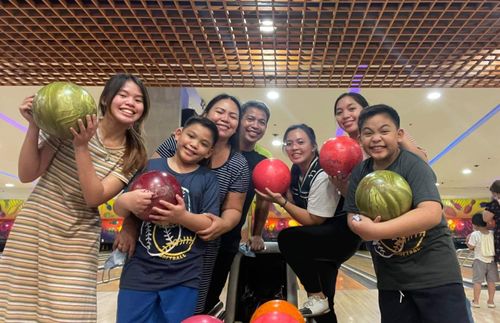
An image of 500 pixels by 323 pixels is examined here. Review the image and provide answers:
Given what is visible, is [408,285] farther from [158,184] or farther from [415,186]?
[158,184]

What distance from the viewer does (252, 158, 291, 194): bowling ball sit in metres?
1.88

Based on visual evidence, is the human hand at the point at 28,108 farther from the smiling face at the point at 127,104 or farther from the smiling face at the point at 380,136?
the smiling face at the point at 380,136

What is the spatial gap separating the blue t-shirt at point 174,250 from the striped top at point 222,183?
179mm

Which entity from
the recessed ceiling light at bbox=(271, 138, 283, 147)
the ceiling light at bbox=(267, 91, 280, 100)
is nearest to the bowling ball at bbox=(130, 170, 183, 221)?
the ceiling light at bbox=(267, 91, 280, 100)

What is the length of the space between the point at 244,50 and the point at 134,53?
2.52 feet

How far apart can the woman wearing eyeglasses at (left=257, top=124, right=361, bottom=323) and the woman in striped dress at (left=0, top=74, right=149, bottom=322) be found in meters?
0.77

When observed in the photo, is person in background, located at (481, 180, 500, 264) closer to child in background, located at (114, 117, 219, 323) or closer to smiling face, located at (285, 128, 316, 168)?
smiling face, located at (285, 128, 316, 168)

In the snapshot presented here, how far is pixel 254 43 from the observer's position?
2605 millimetres

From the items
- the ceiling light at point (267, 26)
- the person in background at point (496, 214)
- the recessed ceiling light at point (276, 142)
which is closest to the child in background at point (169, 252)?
the ceiling light at point (267, 26)

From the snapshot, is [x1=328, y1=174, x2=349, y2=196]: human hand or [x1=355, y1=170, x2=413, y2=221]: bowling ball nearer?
[x1=355, y1=170, x2=413, y2=221]: bowling ball

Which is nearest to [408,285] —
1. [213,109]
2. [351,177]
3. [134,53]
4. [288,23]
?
[351,177]

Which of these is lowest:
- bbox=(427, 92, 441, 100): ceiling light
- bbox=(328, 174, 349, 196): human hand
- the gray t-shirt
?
the gray t-shirt

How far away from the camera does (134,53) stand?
2.72 metres

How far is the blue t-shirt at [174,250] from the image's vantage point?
4.72 feet
